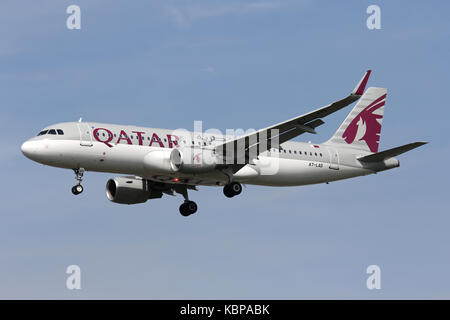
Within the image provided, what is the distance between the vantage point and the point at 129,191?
5569 cm

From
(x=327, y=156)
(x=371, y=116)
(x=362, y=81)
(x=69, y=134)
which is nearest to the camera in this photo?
(x=362, y=81)

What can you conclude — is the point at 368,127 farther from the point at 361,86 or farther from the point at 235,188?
the point at 361,86

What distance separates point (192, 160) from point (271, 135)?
15.0 feet

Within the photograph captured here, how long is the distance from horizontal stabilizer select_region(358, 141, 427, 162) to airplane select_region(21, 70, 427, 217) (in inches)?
2.6

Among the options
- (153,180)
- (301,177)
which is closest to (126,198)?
(153,180)

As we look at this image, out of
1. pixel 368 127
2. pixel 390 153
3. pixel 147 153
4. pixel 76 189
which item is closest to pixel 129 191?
pixel 147 153

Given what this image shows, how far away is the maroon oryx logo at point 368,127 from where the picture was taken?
6006cm

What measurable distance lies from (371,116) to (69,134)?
22.2m

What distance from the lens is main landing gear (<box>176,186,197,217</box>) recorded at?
5650 centimetres

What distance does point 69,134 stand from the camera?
49.3 meters

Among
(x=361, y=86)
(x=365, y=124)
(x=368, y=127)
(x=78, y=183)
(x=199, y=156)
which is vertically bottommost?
(x=78, y=183)

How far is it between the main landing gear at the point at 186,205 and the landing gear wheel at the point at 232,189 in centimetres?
433

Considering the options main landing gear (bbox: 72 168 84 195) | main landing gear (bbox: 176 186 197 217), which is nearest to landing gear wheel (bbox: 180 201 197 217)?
main landing gear (bbox: 176 186 197 217)

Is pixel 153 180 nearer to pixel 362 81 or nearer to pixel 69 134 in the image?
pixel 69 134
